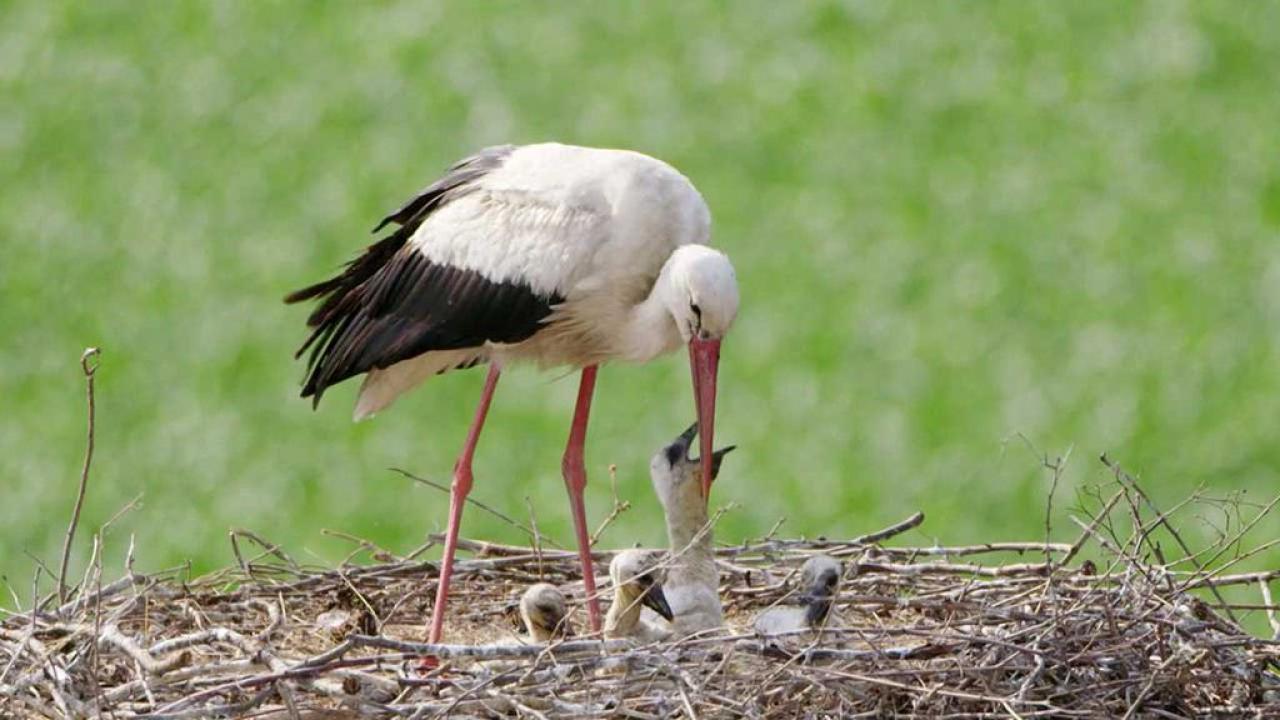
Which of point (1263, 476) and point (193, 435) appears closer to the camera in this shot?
point (1263, 476)

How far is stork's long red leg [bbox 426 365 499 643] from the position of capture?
7.77 meters

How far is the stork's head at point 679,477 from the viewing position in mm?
7824

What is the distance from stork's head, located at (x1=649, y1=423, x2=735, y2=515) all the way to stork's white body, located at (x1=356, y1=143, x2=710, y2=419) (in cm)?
30

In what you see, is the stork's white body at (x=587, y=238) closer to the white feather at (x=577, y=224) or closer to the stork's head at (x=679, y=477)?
the white feather at (x=577, y=224)

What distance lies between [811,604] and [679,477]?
75 centimetres

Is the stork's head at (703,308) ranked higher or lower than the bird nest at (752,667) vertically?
higher

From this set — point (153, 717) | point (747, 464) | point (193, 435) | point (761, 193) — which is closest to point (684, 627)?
point (153, 717)

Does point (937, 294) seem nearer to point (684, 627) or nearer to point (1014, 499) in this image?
point (1014, 499)

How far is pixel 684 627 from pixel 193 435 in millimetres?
8309

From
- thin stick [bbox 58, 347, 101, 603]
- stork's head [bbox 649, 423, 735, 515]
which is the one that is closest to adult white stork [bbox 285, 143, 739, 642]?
stork's head [bbox 649, 423, 735, 515]

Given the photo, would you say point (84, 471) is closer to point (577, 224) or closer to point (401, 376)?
point (577, 224)

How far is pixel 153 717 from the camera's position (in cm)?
641

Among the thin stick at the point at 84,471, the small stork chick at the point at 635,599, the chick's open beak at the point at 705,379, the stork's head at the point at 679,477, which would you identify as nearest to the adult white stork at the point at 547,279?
the chick's open beak at the point at 705,379

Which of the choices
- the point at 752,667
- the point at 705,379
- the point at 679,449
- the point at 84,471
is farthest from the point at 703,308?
the point at 84,471
